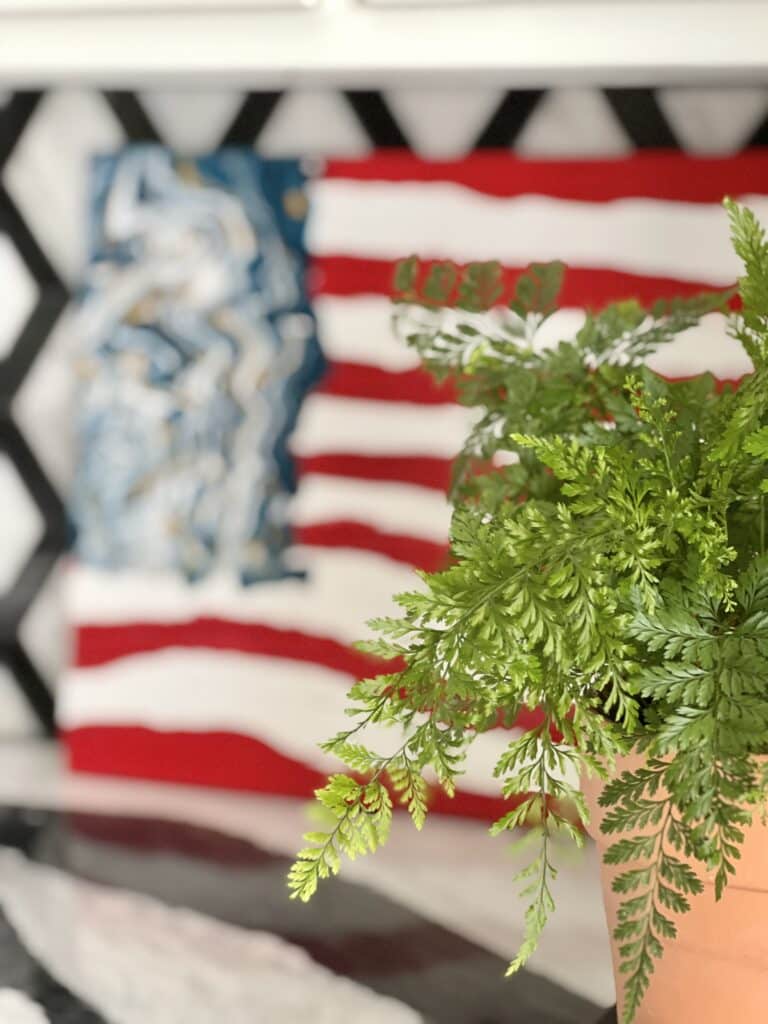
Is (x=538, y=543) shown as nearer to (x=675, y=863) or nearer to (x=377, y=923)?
(x=675, y=863)

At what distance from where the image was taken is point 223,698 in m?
Result: 1.22

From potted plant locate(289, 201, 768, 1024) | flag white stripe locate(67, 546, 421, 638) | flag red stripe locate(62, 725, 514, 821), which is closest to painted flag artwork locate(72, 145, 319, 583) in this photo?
flag white stripe locate(67, 546, 421, 638)

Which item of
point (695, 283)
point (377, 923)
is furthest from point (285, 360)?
point (377, 923)

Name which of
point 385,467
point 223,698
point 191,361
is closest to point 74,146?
point 191,361

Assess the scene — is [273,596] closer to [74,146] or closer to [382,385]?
[382,385]

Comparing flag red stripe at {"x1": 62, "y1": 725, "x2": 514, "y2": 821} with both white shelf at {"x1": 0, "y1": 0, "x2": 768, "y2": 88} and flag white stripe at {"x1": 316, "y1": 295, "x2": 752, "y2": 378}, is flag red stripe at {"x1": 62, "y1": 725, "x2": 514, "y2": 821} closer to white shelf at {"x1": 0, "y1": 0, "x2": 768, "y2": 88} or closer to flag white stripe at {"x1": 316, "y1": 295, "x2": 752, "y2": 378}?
flag white stripe at {"x1": 316, "y1": 295, "x2": 752, "y2": 378}

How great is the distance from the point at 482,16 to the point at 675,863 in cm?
63

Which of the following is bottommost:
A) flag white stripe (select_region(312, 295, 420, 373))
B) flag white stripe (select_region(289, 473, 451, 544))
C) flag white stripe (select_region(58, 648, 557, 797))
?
flag white stripe (select_region(58, 648, 557, 797))

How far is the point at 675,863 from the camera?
0.52 meters

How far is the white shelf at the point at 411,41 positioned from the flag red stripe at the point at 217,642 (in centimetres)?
56

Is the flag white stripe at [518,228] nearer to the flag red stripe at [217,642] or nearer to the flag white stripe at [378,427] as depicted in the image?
the flag white stripe at [378,427]

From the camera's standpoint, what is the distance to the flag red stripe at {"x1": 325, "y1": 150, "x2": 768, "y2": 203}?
42.2 inches

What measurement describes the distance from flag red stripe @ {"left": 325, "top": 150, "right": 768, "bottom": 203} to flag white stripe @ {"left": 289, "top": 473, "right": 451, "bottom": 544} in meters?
0.31

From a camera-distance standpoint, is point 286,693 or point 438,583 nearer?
point 438,583
